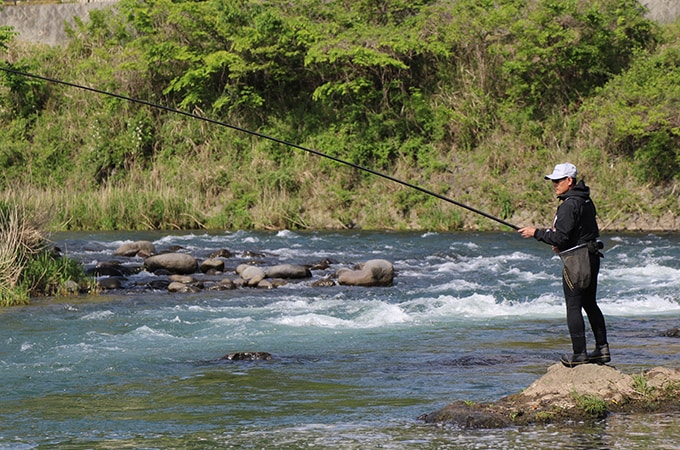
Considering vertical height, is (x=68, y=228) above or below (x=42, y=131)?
below

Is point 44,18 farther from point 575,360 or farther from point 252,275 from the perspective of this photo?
point 575,360

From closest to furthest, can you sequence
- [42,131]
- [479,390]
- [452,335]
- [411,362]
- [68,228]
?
[479,390], [411,362], [452,335], [68,228], [42,131]

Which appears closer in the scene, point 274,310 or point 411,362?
point 411,362

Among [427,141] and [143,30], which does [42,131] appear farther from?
[427,141]

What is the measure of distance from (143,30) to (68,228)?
7688 mm

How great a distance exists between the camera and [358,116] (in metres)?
27.9

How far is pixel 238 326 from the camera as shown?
1146 centimetres

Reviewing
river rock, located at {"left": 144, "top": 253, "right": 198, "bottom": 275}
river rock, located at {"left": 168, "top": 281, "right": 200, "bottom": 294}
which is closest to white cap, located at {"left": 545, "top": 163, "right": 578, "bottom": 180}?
river rock, located at {"left": 168, "top": 281, "right": 200, "bottom": 294}

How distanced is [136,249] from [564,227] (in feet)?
40.7

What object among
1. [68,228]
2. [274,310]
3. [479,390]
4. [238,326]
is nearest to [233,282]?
[274,310]

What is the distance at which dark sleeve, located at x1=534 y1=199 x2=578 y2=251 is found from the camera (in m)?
7.48

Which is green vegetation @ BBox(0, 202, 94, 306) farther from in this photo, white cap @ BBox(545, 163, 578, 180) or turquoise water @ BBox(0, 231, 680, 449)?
white cap @ BBox(545, 163, 578, 180)

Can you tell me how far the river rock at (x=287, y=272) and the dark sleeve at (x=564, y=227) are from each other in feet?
29.0

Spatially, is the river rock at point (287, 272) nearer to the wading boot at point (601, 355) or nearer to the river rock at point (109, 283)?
the river rock at point (109, 283)
